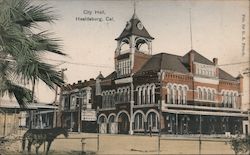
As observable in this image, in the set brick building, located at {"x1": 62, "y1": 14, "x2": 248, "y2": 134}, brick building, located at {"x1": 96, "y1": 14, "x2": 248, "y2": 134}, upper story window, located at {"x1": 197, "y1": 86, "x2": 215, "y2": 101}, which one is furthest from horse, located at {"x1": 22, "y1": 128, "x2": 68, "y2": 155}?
upper story window, located at {"x1": 197, "y1": 86, "x2": 215, "y2": 101}

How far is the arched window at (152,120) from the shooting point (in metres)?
7.00

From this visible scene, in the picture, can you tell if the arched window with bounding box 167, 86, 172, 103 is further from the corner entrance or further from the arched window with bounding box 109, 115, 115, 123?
the arched window with bounding box 109, 115, 115, 123

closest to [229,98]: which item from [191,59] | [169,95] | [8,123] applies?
[191,59]

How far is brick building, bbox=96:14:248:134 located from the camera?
7.02m

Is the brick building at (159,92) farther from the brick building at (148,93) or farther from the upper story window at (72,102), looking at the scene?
the upper story window at (72,102)

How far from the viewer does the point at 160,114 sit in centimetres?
696

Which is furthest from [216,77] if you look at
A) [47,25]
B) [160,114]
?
[47,25]

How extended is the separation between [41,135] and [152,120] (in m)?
1.70

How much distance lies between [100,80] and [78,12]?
1.11 m

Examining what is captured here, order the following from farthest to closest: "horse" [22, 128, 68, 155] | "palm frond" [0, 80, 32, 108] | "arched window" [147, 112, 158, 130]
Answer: "arched window" [147, 112, 158, 130] < "horse" [22, 128, 68, 155] < "palm frond" [0, 80, 32, 108]

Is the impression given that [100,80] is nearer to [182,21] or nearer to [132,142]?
[132,142]

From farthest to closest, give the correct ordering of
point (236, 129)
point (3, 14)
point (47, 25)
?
1. point (236, 129)
2. point (47, 25)
3. point (3, 14)

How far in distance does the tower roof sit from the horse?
1705 millimetres

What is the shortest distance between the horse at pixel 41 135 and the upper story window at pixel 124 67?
124cm
